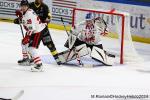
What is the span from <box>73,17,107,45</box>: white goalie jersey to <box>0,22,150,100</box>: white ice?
1.98 ft

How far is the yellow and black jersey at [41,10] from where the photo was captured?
32.9 feet

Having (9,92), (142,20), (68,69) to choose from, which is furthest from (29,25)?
(142,20)

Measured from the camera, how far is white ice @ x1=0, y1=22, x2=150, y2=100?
322 inches

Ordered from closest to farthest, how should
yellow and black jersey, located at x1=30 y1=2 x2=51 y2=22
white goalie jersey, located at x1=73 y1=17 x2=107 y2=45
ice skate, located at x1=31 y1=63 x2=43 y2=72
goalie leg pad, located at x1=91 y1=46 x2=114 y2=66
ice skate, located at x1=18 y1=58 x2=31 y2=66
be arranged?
ice skate, located at x1=31 y1=63 x2=43 y2=72 < yellow and black jersey, located at x1=30 y1=2 x2=51 y2=22 < ice skate, located at x1=18 y1=58 x2=31 y2=66 < goalie leg pad, located at x1=91 y1=46 x2=114 y2=66 < white goalie jersey, located at x1=73 y1=17 x2=107 y2=45

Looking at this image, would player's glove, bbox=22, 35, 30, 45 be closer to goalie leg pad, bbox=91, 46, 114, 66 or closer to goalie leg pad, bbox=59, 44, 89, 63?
goalie leg pad, bbox=59, 44, 89, 63

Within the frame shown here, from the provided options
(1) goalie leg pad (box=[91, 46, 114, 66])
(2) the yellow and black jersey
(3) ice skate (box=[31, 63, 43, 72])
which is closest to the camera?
(3) ice skate (box=[31, 63, 43, 72])

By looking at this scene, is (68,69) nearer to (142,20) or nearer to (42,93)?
(42,93)

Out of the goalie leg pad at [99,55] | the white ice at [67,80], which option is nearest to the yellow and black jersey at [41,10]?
A: the white ice at [67,80]

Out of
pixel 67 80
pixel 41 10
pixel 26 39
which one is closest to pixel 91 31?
pixel 41 10

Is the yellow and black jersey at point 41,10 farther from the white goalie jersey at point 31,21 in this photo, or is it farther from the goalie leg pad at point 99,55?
the goalie leg pad at point 99,55

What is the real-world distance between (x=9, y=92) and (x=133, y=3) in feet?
21.9

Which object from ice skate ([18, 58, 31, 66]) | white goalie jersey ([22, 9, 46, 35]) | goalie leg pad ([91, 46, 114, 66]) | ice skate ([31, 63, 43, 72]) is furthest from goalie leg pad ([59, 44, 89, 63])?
white goalie jersey ([22, 9, 46, 35])

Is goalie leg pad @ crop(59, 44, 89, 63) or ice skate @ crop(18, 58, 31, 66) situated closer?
ice skate @ crop(18, 58, 31, 66)

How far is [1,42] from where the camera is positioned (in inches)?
515
